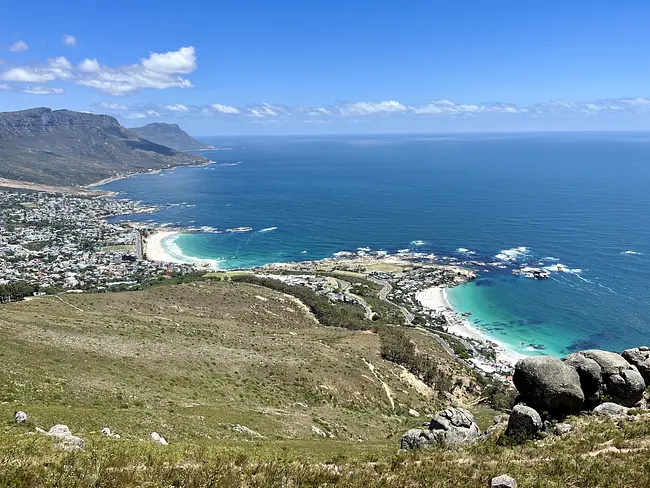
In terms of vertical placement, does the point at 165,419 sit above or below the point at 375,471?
below

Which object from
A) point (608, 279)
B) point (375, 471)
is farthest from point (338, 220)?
point (375, 471)

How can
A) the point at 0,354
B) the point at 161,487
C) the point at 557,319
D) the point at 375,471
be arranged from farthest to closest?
the point at 557,319 → the point at 0,354 → the point at 375,471 → the point at 161,487

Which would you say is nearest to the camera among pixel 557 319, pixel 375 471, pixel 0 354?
pixel 375 471

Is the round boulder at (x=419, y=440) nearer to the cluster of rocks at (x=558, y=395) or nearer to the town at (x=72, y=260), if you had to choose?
the cluster of rocks at (x=558, y=395)

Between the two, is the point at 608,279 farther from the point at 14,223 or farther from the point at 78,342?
the point at 14,223

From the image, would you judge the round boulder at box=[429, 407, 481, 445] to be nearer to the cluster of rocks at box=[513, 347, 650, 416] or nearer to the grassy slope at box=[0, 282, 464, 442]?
the cluster of rocks at box=[513, 347, 650, 416]

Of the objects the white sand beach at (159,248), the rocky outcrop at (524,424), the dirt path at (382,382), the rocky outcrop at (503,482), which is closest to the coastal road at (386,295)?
the dirt path at (382,382)
